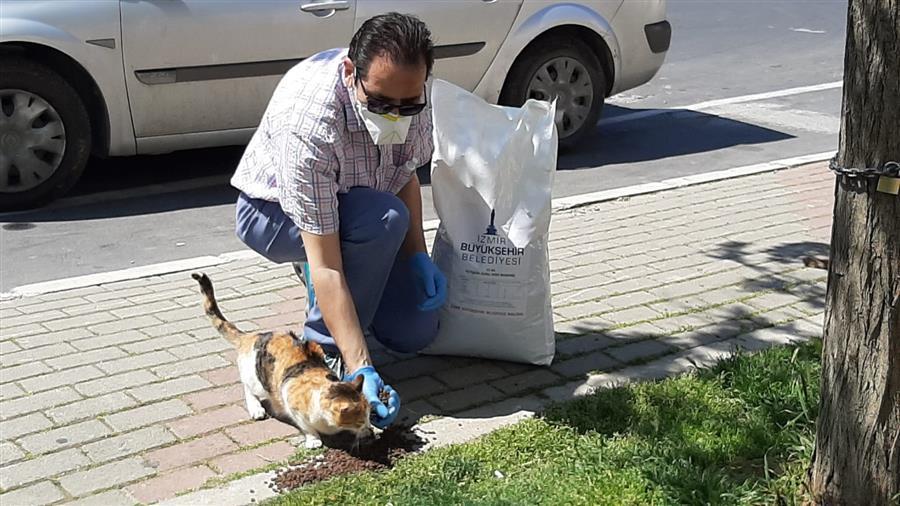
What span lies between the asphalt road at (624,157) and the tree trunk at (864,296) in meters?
3.56

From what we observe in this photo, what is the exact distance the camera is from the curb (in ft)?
17.0

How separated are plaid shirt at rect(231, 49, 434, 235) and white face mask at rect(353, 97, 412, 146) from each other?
8 cm

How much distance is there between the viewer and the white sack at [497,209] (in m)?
4.05

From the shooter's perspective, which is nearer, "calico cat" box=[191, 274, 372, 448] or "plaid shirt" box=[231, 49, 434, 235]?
"calico cat" box=[191, 274, 372, 448]

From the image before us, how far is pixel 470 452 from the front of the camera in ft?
11.6

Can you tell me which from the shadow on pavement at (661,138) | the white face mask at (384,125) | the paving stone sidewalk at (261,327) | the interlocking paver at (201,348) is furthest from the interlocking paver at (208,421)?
the shadow on pavement at (661,138)

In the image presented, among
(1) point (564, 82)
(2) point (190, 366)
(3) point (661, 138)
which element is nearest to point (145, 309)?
(2) point (190, 366)

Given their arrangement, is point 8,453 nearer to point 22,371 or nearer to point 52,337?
point 22,371

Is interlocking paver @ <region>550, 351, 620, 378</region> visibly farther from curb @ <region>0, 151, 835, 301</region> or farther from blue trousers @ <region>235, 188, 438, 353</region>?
curb @ <region>0, 151, 835, 301</region>

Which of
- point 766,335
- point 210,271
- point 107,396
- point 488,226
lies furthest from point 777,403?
point 210,271

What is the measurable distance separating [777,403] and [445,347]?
47.2 inches

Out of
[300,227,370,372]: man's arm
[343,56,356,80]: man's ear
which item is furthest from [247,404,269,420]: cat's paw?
[343,56,356,80]: man's ear

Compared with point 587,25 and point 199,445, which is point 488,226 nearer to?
point 199,445

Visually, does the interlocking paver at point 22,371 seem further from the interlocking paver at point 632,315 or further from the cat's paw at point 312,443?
the interlocking paver at point 632,315
